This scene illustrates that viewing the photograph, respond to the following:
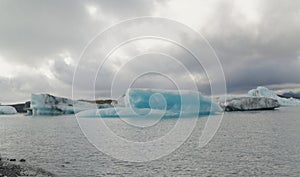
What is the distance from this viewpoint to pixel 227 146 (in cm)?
2305

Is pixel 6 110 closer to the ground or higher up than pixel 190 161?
higher up

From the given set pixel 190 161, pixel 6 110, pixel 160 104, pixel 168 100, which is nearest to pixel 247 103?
pixel 160 104

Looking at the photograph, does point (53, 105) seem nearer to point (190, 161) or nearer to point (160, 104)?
point (160, 104)

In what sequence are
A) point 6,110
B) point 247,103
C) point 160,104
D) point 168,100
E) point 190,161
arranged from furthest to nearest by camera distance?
point 6,110
point 247,103
point 160,104
point 168,100
point 190,161

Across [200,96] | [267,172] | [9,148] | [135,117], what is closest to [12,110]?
[135,117]

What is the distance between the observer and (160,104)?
60938 mm

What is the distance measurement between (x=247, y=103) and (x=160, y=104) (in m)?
33.0

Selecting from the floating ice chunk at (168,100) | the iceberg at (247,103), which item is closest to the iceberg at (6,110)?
the floating ice chunk at (168,100)

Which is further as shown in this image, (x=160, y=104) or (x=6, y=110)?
(x=6, y=110)

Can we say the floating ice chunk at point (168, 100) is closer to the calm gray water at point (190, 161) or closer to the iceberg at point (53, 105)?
the iceberg at point (53, 105)

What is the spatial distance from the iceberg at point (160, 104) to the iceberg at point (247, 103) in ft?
71.6

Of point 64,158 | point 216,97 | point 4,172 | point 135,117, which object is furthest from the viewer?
point 216,97

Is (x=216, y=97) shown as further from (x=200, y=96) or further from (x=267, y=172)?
(x=267, y=172)

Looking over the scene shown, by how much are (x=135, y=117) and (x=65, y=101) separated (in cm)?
3677
